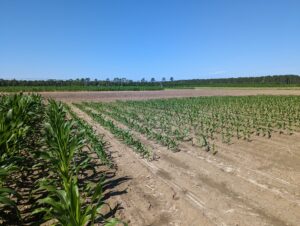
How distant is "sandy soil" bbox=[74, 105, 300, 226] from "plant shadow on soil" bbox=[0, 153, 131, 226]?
0.68ft

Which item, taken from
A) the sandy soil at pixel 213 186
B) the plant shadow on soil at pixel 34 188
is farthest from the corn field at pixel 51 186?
the sandy soil at pixel 213 186

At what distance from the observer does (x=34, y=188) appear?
5.07 m

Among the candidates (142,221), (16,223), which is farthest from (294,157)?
(16,223)

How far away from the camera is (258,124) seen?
12234 millimetres

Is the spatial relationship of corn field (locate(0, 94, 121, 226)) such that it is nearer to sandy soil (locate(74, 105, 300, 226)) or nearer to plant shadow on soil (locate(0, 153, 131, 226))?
plant shadow on soil (locate(0, 153, 131, 226))

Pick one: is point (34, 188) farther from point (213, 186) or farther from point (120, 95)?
point (120, 95)

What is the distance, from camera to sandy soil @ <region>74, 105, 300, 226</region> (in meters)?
3.98

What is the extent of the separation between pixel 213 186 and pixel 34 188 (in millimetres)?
3430

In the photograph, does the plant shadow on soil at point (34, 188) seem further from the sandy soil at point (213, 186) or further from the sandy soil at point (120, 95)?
the sandy soil at point (120, 95)

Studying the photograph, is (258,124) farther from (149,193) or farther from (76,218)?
(76,218)

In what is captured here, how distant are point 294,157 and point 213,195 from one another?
3.61m

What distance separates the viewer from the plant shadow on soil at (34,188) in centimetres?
387

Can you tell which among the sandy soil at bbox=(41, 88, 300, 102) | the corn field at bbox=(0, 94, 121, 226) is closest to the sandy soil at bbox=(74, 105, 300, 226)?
the corn field at bbox=(0, 94, 121, 226)

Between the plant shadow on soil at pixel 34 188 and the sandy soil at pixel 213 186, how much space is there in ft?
0.68
